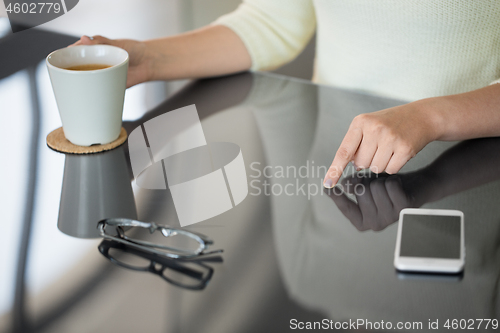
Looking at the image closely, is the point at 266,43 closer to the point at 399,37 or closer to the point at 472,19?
Answer: the point at 399,37

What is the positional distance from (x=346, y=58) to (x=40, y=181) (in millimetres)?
636

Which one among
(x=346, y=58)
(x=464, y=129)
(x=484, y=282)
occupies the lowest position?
(x=484, y=282)

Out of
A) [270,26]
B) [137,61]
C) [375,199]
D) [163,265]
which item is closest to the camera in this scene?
[163,265]

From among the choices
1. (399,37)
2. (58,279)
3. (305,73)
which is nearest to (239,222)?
(58,279)

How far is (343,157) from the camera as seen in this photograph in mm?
626

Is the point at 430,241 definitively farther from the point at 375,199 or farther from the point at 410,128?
the point at 410,128

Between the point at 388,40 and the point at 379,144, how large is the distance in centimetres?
34

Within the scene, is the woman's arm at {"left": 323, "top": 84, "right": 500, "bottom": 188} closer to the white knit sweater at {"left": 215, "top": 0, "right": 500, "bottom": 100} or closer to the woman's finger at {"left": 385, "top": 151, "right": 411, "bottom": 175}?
the woman's finger at {"left": 385, "top": 151, "right": 411, "bottom": 175}

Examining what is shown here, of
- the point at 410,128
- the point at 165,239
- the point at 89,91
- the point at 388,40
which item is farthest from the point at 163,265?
the point at 388,40

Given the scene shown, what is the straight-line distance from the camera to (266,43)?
1.01m

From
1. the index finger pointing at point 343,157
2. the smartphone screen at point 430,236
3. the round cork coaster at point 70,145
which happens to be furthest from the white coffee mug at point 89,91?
the smartphone screen at point 430,236

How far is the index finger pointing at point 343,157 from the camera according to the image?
0.62m

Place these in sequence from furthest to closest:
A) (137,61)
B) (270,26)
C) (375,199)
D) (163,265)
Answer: (270,26)
(137,61)
(375,199)
(163,265)

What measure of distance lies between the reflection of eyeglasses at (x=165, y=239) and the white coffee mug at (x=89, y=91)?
0.18 metres
